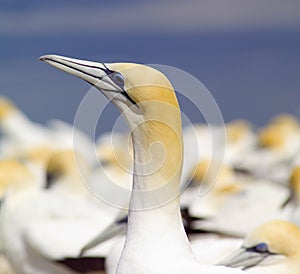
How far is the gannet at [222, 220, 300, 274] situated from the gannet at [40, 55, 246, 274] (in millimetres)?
1325

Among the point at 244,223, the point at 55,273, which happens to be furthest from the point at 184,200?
the point at 55,273

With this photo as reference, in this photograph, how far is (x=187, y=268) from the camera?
3924 millimetres

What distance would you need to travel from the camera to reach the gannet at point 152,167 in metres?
3.98

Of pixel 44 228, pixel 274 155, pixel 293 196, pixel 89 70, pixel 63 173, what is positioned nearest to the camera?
pixel 89 70

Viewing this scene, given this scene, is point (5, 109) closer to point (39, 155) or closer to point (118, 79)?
point (39, 155)

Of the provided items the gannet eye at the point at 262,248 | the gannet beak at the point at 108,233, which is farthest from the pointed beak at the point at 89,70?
the gannet beak at the point at 108,233

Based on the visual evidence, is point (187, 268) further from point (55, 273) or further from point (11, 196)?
point (11, 196)

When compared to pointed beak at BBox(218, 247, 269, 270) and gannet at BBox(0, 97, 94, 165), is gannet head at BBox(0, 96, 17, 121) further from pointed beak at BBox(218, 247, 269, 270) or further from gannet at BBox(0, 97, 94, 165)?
pointed beak at BBox(218, 247, 269, 270)

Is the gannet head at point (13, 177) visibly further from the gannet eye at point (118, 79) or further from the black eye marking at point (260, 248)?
the gannet eye at point (118, 79)

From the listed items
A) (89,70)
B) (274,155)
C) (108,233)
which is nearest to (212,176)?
(108,233)

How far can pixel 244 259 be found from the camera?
17.7 ft

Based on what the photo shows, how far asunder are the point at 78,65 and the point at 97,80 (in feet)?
0.30

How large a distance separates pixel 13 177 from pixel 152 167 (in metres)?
5.10

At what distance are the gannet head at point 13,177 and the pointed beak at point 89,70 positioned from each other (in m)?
4.10
